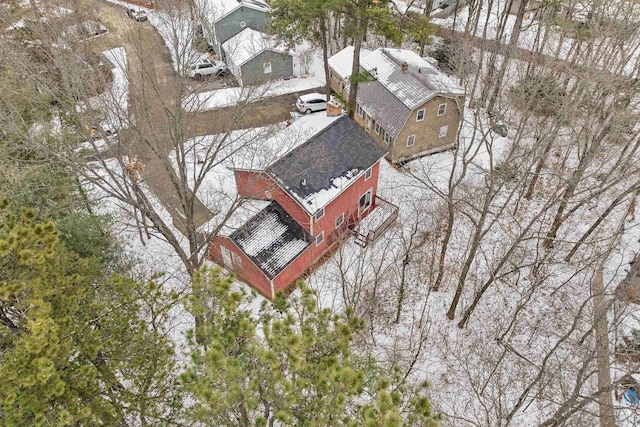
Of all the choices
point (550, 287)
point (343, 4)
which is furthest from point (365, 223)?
point (343, 4)

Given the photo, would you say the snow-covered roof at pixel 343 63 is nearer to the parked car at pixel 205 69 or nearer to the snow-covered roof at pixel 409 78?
the snow-covered roof at pixel 409 78

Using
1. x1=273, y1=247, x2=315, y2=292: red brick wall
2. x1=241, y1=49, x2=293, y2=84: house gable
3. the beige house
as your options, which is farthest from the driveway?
the beige house

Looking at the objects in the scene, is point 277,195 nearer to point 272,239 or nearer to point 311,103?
point 272,239

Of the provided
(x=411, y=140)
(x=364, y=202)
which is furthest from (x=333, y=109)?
(x=411, y=140)

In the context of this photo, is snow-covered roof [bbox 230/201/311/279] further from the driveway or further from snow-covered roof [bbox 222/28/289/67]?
snow-covered roof [bbox 222/28/289/67]

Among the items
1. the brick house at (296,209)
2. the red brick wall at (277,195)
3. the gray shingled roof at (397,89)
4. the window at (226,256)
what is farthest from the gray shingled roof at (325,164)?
the gray shingled roof at (397,89)

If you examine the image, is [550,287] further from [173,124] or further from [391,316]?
[173,124]
